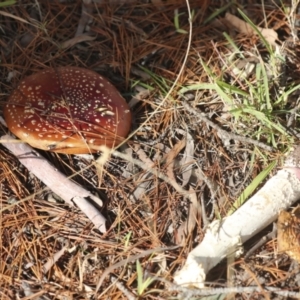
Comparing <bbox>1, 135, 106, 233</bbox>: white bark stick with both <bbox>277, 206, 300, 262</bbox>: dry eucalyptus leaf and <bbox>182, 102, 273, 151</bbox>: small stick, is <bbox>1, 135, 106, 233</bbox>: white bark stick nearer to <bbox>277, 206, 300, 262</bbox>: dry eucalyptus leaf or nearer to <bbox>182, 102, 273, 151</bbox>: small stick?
<bbox>182, 102, 273, 151</bbox>: small stick

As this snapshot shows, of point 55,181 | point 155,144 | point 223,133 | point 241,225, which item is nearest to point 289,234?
point 241,225

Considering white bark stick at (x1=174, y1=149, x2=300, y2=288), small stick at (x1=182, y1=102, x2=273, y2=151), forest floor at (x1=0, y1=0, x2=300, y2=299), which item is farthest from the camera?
small stick at (x1=182, y1=102, x2=273, y2=151)

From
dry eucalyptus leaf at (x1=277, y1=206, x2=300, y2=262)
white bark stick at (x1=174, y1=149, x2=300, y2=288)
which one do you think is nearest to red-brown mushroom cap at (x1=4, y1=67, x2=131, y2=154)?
white bark stick at (x1=174, y1=149, x2=300, y2=288)

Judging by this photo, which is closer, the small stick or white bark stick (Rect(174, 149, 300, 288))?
white bark stick (Rect(174, 149, 300, 288))

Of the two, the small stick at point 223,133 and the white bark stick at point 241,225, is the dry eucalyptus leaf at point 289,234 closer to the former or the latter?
the white bark stick at point 241,225

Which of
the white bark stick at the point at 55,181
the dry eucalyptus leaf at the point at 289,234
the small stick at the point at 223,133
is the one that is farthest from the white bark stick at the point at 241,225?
the white bark stick at the point at 55,181

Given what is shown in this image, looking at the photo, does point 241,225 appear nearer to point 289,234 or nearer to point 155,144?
point 289,234
